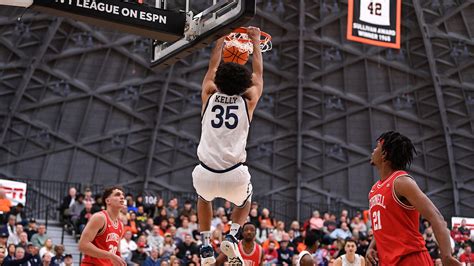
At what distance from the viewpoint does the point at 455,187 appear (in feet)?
104

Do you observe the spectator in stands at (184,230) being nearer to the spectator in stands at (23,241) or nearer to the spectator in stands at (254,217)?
the spectator in stands at (254,217)

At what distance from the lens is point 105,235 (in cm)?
908

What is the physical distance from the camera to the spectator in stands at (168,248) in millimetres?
18562

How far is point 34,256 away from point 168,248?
376cm

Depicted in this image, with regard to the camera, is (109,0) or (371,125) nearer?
(109,0)

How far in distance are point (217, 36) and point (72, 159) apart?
2285 cm

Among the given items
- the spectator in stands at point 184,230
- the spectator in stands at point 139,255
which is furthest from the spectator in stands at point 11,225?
the spectator in stands at point 184,230

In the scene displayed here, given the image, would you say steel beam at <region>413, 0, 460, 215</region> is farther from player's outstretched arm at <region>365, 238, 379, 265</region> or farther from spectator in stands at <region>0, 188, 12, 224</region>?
player's outstretched arm at <region>365, 238, 379, 265</region>

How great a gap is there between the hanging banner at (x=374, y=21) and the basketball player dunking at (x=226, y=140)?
1293cm

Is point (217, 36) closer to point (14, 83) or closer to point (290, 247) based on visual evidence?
point (290, 247)

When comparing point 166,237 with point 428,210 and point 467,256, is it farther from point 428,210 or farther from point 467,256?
point 428,210

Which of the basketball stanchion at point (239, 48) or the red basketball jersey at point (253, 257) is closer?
the basketball stanchion at point (239, 48)

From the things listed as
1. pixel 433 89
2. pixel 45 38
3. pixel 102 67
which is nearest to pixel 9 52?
pixel 45 38

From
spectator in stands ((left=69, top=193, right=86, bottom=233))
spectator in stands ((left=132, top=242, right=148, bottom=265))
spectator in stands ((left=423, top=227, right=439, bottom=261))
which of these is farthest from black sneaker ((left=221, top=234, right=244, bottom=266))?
spectator in stands ((left=69, top=193, right=86, bottom=233))
